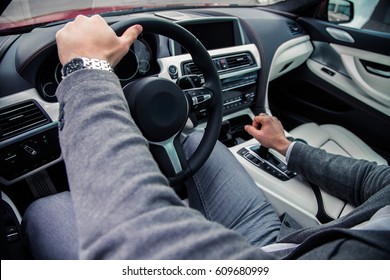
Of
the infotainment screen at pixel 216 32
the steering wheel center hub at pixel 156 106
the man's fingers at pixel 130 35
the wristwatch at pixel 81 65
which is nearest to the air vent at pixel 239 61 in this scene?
the infotainment screen at pixel 216 32

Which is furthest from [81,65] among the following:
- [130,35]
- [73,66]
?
[130,35]

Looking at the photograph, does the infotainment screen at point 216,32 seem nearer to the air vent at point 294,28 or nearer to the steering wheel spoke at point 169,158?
the air vent at point 294,28

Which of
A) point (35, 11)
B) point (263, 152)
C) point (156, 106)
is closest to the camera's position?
point (156, 106)

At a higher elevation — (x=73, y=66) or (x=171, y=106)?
(x=73, y=66)

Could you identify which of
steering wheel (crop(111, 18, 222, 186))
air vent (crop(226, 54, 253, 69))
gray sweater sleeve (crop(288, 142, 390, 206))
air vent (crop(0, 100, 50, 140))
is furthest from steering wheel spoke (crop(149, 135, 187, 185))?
air vent (crop(226, 54, 253, 69))

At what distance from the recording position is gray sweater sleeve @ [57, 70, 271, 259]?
44cm

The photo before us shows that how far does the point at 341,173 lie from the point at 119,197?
35.2 inches

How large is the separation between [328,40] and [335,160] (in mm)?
1105

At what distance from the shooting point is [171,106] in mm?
939

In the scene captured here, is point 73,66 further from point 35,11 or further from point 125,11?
point 125,11

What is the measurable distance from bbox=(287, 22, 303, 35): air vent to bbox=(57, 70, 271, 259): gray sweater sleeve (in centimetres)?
170

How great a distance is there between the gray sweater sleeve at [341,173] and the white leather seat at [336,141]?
43cm
